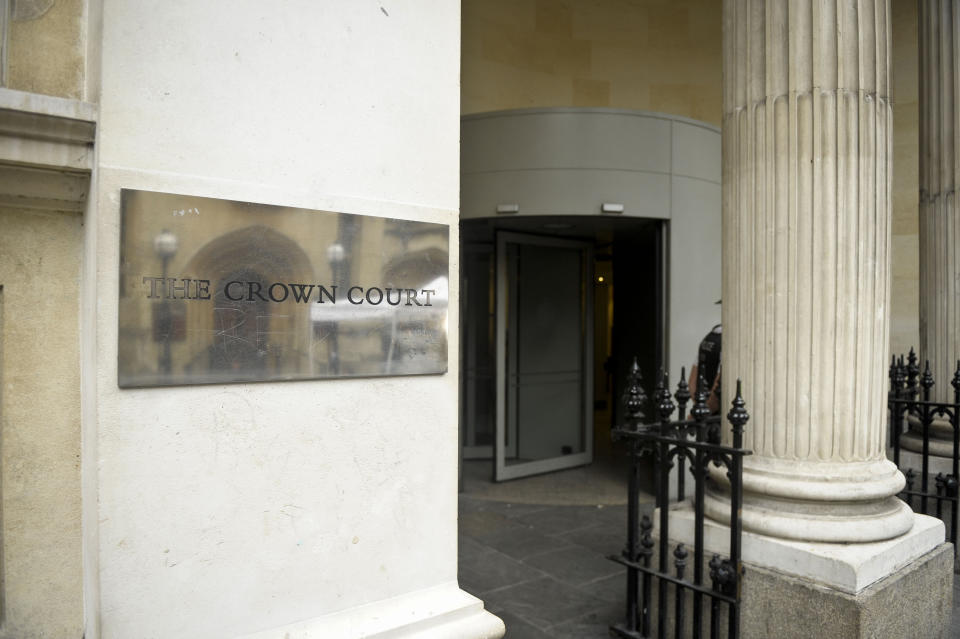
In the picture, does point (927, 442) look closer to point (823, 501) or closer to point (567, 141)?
point (823, 501)

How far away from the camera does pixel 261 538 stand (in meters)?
1.95

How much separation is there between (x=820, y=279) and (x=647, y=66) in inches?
311

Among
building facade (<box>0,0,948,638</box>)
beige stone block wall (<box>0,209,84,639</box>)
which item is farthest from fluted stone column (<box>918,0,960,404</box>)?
beige stone block wall (<box>0,209,84,639</box>)

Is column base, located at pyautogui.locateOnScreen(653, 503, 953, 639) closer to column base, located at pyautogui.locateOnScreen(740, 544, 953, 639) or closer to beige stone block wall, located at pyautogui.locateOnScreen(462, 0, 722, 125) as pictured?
column base, located at pyautogui.locateOnScreen(740, 544, 953, 639)

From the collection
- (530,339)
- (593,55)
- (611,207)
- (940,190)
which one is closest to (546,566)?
(530,339)

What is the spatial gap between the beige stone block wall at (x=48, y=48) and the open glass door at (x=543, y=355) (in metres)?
6.29

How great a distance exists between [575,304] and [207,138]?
7.18m

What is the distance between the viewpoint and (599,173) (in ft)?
23.7

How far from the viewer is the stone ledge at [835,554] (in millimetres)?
3131

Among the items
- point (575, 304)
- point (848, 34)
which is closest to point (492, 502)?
point (575, 304)

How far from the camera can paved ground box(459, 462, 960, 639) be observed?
171 inches

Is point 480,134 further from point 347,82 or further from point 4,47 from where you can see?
point 4,47

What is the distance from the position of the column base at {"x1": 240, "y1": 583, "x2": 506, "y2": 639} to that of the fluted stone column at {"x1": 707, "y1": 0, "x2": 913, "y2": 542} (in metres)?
1.85

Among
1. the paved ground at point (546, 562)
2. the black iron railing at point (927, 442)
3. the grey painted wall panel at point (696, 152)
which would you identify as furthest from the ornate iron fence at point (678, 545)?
the grey painted wall panel at point (696, 152)
